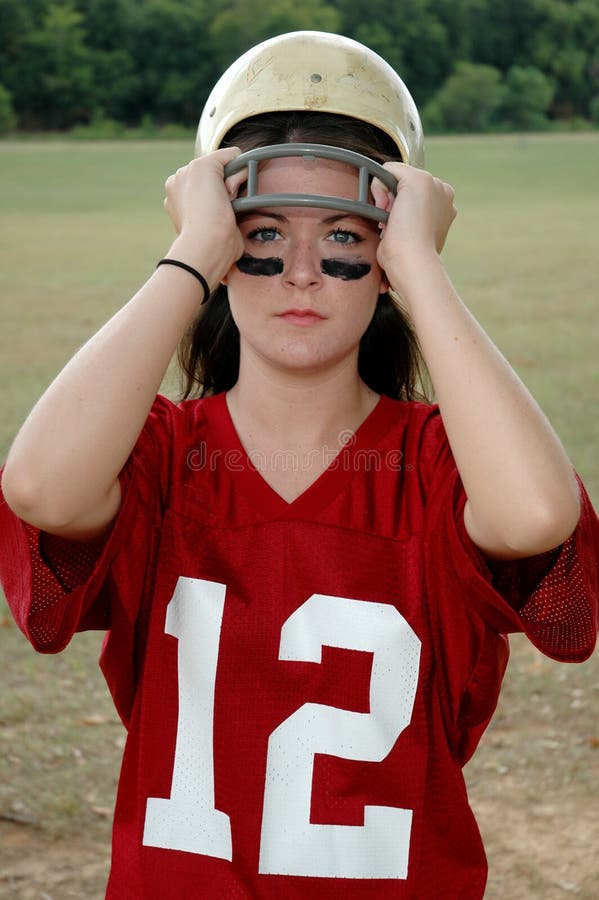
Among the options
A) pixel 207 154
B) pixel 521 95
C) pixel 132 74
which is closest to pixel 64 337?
pixel 207 154

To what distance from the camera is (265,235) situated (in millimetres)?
1989

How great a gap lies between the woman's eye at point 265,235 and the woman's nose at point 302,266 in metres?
0.04

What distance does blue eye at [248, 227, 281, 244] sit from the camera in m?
1.99

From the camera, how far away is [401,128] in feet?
6.66

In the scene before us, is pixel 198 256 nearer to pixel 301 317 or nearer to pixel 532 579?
pixel 301 317

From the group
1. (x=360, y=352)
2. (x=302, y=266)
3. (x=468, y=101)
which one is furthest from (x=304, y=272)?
(x=468, y=101)

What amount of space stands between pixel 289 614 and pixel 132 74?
56153mm

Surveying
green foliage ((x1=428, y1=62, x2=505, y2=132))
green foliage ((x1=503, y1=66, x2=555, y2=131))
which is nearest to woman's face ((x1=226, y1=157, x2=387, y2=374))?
green foliage ((x1=428, y1=62, x2=505, y2=132))

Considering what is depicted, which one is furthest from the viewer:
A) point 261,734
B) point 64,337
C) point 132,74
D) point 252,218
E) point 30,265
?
point 132,74

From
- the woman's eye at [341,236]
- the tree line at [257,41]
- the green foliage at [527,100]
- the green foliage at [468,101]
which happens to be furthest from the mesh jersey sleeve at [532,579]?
the green foliage at [527,100]

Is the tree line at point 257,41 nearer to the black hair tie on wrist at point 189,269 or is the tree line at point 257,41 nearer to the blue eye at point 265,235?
the blue eye at point 265,235

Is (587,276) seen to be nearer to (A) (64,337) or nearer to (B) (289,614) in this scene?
(A) (64,337)

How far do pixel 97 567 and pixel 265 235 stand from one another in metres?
0.61

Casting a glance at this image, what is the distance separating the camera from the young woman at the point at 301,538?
5.83 ft
